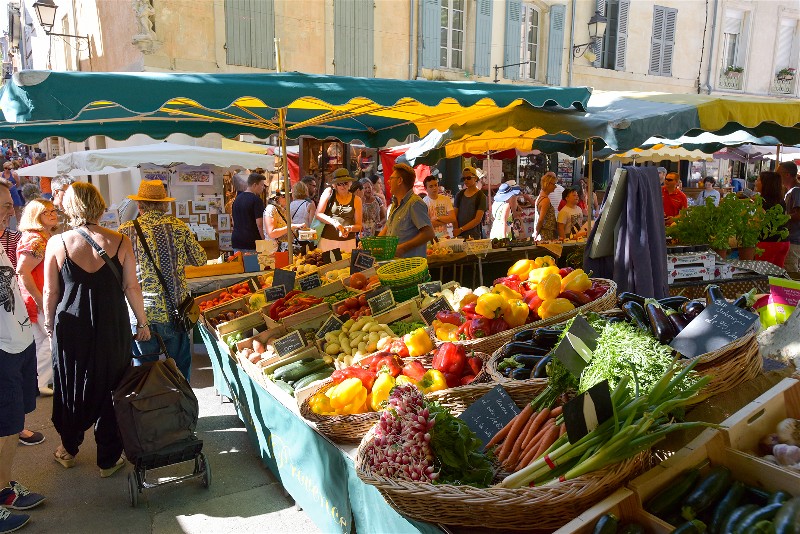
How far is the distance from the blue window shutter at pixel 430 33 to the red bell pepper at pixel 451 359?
43.2ft

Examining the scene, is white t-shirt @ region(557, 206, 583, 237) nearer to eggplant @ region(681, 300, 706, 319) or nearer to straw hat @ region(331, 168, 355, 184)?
straw hat @ region(331, 168, 355, 184)

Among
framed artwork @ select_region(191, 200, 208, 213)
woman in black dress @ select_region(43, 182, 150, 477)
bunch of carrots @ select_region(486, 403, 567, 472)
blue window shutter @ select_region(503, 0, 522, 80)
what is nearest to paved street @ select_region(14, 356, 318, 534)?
woman in black dress @ select_region(43, 182, 150, 477)

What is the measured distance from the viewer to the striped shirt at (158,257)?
4.37 m

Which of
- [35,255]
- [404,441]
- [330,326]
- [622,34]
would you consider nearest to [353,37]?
[622,34]

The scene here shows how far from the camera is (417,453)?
196 cm

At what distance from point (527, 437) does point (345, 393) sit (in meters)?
0.97

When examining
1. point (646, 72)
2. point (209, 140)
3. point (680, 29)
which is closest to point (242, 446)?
point (209, 140)

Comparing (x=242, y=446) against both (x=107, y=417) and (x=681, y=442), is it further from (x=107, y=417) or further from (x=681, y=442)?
(x=681, y=442)

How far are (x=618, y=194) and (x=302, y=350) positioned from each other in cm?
285

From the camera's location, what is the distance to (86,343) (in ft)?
12.0

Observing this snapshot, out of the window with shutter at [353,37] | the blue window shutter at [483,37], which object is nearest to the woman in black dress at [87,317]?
the window with shutter at [353,37]

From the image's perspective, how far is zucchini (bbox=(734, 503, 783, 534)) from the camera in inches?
64.1

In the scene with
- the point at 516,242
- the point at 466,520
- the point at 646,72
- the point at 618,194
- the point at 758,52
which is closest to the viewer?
the point at 466,520

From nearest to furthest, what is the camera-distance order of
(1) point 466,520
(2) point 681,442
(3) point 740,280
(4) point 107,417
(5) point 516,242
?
(1) point 466,520
(2) point 681,442
(4) point 107,417
(3) point 740,280
(5) point 516,242
